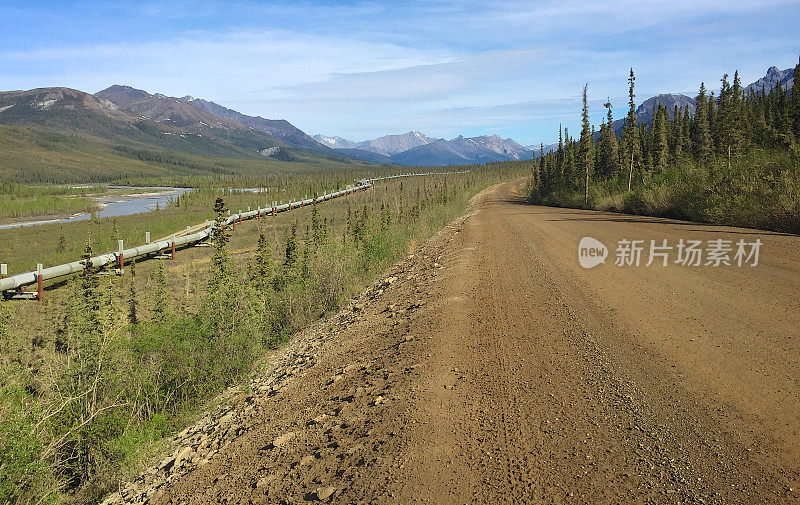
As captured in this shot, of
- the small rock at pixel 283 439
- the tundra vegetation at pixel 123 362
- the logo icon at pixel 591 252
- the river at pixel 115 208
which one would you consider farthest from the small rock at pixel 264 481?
the river at pixel 115 208

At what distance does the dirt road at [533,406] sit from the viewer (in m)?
3.42

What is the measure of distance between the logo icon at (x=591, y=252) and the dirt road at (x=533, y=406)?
6.37ft

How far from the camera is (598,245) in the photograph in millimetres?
13180

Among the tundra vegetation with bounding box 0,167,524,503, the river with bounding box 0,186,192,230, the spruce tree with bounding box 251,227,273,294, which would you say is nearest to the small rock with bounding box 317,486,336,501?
the tundra vegetation with bounding box 0,167,524,503

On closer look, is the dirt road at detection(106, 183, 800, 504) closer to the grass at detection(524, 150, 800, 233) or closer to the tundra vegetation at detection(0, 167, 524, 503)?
the tundra vegetation at detection(0, 167, 524, 503)

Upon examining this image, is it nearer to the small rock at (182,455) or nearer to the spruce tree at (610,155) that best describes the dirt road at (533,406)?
the small rock at (182,455)

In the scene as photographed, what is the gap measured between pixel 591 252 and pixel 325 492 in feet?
33.3

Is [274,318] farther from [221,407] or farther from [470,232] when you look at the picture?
[470,232]

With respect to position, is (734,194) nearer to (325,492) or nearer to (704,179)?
(704,179)

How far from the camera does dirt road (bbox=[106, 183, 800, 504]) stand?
11.2 ft

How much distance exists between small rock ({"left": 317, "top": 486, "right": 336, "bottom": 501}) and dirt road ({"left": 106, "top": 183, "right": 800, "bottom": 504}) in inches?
0.4

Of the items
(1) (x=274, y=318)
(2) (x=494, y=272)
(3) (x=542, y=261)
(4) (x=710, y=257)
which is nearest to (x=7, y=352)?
(1) (x=274, y=318)
